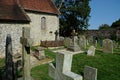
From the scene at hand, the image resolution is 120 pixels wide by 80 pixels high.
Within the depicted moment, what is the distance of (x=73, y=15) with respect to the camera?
3753 centimetres

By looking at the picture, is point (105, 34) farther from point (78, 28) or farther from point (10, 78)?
point (10, 78)

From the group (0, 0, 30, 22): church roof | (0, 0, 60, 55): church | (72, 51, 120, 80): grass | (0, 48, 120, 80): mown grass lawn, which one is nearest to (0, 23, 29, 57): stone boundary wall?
(0, 0, 60, 55): church

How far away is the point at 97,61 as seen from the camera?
1317cm

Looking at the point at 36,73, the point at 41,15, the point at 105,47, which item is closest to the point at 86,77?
the point at 36,73

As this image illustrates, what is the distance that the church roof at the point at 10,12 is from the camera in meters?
17.0

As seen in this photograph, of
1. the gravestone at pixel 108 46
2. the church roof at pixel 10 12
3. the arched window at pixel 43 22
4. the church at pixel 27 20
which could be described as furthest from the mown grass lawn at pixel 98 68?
the arched window at pixel 43 22

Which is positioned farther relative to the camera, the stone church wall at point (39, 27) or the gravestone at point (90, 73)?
the stone church wall at point (39, 27)

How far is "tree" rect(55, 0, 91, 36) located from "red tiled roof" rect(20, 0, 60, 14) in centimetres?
1079

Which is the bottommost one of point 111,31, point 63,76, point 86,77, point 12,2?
point 86,77

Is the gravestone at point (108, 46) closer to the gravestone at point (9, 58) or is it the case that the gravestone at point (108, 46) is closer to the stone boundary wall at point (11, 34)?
the stone boundary wall at point (11, 34)

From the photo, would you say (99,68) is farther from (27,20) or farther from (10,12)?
(10,12)

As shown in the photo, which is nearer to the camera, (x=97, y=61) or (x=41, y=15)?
(x=97, y=61)

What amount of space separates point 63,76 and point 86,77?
4.58 meters

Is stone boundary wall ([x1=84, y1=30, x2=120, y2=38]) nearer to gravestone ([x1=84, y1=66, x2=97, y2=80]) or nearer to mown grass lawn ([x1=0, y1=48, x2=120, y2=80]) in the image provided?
mown grass lawn ([x1=0, y1=48, x2=120, y2=80])
